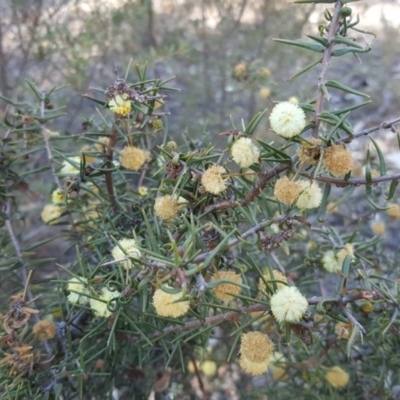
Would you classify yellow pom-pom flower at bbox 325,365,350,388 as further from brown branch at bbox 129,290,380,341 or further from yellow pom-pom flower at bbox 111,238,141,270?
yellow pom-pom flower at bbox 111,238,141,270

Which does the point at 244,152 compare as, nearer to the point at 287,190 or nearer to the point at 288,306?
the point at 287,190

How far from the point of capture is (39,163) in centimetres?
225

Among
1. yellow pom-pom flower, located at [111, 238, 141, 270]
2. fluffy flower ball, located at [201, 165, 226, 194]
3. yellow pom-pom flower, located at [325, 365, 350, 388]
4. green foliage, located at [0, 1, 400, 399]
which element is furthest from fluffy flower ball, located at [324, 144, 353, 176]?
yellow pom-pom flower, located at [325, 365, 350, 388]

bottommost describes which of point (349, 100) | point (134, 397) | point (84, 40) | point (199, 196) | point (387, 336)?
point (349, 100)

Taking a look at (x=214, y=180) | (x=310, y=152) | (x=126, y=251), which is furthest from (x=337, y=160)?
(x=126, y=251)

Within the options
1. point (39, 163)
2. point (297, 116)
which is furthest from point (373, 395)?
point (39, 163)

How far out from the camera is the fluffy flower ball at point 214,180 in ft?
1.96

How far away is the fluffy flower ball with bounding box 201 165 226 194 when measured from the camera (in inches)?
23.5

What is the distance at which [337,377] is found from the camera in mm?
880

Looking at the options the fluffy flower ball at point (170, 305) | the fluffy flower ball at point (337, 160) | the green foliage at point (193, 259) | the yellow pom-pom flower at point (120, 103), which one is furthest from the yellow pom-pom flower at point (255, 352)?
the yellow pom-pom flower at point (120, 103)

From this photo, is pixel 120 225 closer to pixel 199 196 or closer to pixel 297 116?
pixel 199 196

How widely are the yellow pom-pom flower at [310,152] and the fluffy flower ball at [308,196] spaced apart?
3 cm

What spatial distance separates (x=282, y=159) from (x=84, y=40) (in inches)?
52.2

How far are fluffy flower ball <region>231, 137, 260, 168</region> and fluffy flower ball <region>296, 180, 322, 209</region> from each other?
0.06m
